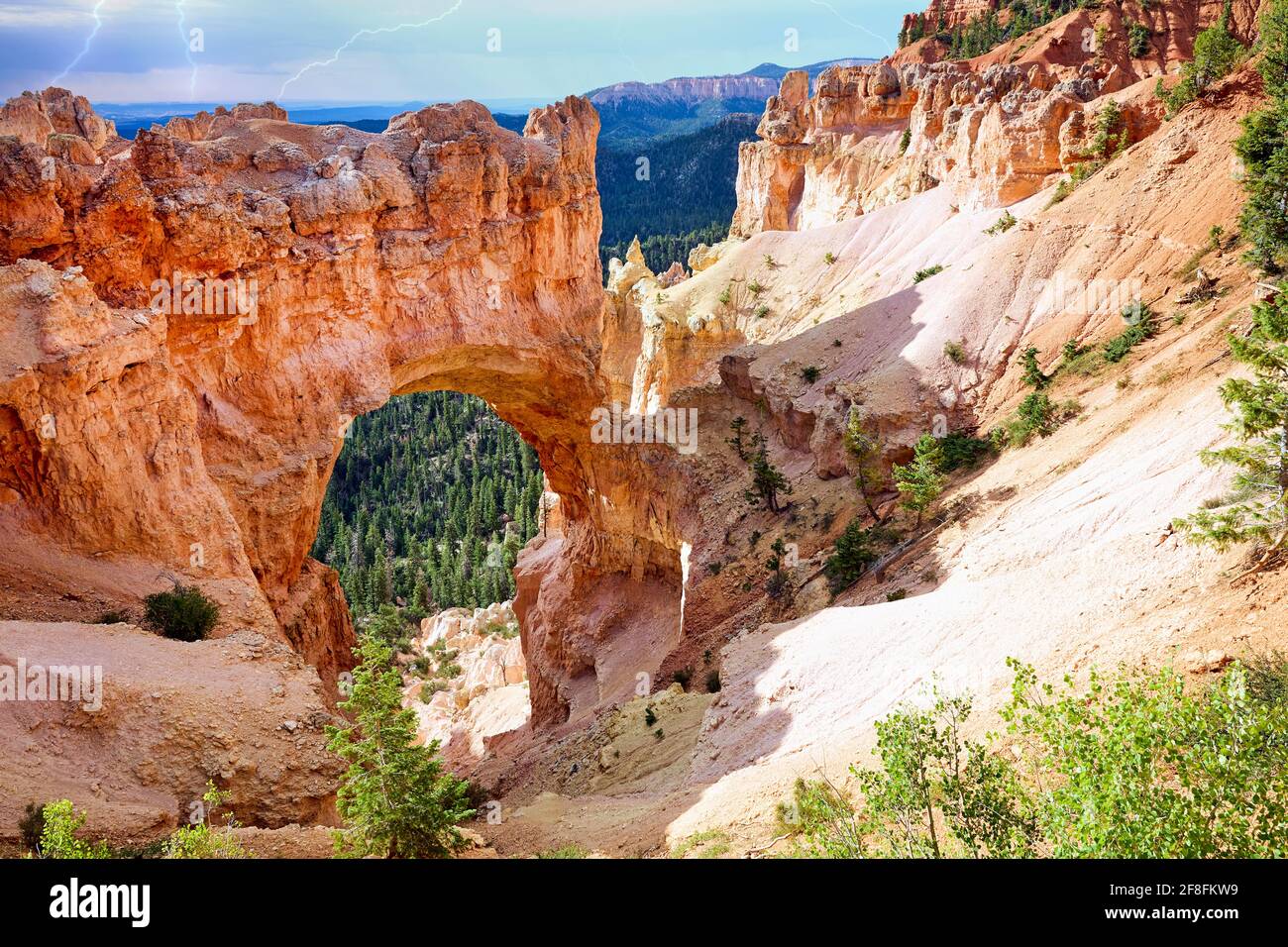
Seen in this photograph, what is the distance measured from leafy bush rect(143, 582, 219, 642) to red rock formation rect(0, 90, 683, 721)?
1254mm

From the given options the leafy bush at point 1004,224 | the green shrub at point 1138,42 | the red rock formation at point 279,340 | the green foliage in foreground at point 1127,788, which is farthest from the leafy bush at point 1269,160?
the green shrub at point 1138,42

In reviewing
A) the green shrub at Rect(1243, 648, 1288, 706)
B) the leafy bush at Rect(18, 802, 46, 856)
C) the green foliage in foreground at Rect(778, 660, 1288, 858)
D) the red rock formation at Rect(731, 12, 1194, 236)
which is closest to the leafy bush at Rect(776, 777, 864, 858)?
the green foliage in foreground at Rect(778, 660, 1288, 858)

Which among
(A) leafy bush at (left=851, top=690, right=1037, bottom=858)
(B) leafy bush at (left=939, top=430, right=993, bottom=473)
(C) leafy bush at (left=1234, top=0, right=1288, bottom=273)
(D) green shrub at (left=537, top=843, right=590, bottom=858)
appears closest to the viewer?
(A) leafy bush at (left=851, top=690, right=1037, bottom=858)

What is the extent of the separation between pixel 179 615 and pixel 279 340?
42.0 feet

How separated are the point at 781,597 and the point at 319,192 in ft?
69.1

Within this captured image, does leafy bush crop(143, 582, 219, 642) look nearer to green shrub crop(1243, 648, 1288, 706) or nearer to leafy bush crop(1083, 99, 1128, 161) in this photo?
green shrub crop(1243, 648, 1288, 706)

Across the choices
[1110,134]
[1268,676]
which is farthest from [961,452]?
[1110,134]

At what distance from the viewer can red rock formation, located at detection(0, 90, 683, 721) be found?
2303cm

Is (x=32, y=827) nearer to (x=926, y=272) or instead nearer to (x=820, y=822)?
(x=820, y=822)

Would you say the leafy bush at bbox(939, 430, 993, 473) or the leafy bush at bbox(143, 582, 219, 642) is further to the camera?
the leafy bush at bbox(939, 430, 993, 473)

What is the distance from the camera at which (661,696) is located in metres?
29.8

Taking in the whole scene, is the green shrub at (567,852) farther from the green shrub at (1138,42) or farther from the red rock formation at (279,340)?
the green shrub at (1138,42)
